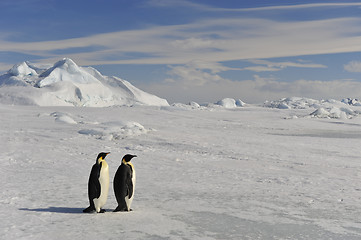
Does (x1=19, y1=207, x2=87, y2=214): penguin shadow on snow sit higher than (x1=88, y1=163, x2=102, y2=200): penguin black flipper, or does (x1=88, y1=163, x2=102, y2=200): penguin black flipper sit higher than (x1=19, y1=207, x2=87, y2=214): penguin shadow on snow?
(x1=88, y1=163, x2=102, y2=200): penguin black flipper

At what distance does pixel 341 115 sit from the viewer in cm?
3195

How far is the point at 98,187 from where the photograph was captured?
5141 mm

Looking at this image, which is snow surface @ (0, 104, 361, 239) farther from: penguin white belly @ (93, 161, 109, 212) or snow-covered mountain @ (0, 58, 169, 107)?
snow-covered mountain @ (0, 58, 169, 107)

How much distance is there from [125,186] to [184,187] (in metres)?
2.02

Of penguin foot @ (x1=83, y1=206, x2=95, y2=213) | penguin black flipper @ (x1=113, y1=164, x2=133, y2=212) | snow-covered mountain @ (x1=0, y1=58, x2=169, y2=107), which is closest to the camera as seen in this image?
penguin foot @ (x1=83, y1=206, x2=95, y2=213)

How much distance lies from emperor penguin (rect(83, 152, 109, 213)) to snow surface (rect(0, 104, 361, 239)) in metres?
0.20

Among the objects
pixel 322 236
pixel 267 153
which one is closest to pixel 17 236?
pixel 322 236

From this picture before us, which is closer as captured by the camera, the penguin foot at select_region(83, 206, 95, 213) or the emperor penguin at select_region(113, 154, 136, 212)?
the penguin foot at select_region(83, 206, 95, 213)

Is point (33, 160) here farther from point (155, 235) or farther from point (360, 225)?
point (360, 225)

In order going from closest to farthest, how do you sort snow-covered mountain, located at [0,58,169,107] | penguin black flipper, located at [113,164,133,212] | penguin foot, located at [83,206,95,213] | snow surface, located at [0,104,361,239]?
snow surface, located at [0,104,361,239] < penguin foot, located at [83,206,95,213] < penguin black flipper, located at [113,164,133,212] < snow-covered mountain, located at [0,58,169,107]

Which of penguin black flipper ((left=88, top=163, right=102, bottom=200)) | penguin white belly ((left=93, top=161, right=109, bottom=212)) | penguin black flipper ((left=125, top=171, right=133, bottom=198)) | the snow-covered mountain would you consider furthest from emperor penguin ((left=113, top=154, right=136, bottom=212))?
the snow-covered mountain

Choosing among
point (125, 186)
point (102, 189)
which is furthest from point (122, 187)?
point (102, 189)

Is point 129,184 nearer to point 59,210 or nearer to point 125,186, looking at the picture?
point 125,186

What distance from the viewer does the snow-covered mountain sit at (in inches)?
1921
